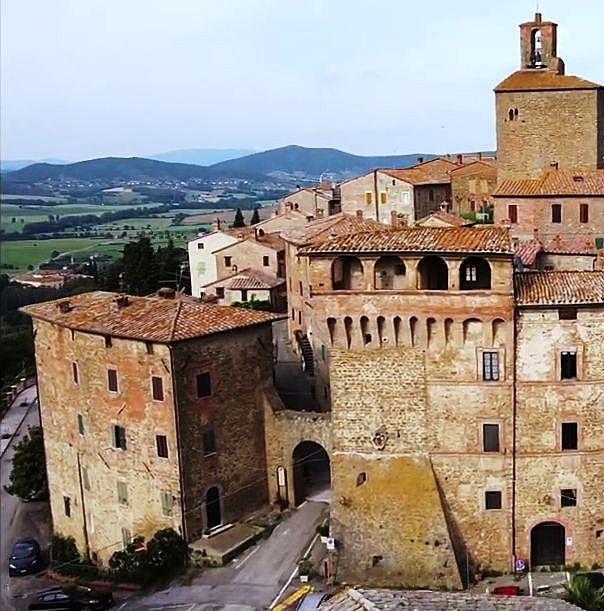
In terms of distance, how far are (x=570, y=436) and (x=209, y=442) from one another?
13.2 meters

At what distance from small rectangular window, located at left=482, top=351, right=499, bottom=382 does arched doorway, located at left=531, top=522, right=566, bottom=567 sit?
18.3 feet

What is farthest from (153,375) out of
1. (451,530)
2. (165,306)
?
(451,530)

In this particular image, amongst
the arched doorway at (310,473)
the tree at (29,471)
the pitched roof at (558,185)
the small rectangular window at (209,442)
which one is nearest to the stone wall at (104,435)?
the small rectangular window at (209,442)

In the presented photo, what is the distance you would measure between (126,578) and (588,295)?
19.4 m

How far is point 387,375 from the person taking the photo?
31.3 metres

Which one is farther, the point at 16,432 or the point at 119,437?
the point at 16,432

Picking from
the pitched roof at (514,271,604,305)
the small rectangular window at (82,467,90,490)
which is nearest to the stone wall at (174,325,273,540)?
the small rectangular window at (82,467,90,490)

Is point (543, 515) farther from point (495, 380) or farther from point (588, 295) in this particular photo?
point (588, 295)

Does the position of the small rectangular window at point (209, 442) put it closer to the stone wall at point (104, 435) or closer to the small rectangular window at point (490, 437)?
the stone wall at point (104, 435)

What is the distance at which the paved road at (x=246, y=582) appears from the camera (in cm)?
3069

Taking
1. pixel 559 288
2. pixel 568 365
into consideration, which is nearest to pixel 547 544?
pixel 568 365

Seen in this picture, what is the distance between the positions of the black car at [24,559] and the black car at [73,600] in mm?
4859

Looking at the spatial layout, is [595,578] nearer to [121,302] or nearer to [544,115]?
[121,302]

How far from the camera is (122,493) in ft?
117
